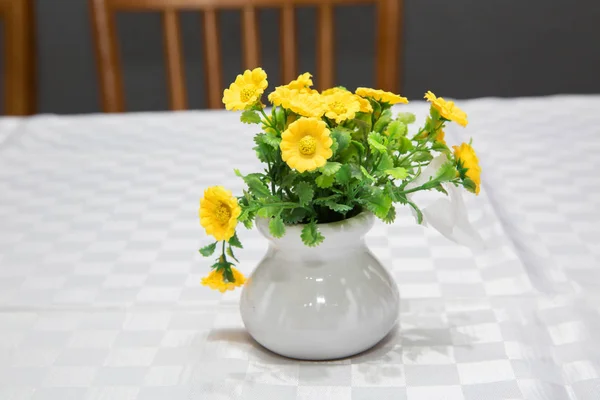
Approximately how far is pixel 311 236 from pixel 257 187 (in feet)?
0.17

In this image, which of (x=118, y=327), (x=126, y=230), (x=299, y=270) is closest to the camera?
(x=299, y=270)

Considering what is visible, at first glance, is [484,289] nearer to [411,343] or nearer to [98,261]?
[411,343]

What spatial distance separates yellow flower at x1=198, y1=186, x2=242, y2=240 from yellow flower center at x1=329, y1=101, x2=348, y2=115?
0.30 feet

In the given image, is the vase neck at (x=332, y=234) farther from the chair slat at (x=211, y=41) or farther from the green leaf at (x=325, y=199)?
the chair slat at (x=211, y=41)

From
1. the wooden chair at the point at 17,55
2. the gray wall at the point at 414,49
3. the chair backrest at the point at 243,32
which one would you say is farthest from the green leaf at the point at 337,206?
the gray wall at the point at 414,49

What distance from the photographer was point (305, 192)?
51 cm

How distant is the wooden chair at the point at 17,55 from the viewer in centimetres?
146

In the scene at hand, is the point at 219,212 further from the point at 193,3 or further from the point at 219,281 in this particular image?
the point at 193,3

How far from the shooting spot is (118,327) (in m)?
0.67

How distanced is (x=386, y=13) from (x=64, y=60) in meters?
1.32

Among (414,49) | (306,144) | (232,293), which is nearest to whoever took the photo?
(306,144)

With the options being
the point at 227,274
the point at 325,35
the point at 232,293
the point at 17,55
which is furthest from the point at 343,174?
the point at 17,55

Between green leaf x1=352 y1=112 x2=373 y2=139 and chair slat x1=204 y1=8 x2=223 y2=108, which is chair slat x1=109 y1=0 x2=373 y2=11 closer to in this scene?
chair slat x1=204 y1=8 x2=223 y2=108

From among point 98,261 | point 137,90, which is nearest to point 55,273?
point 98,261
